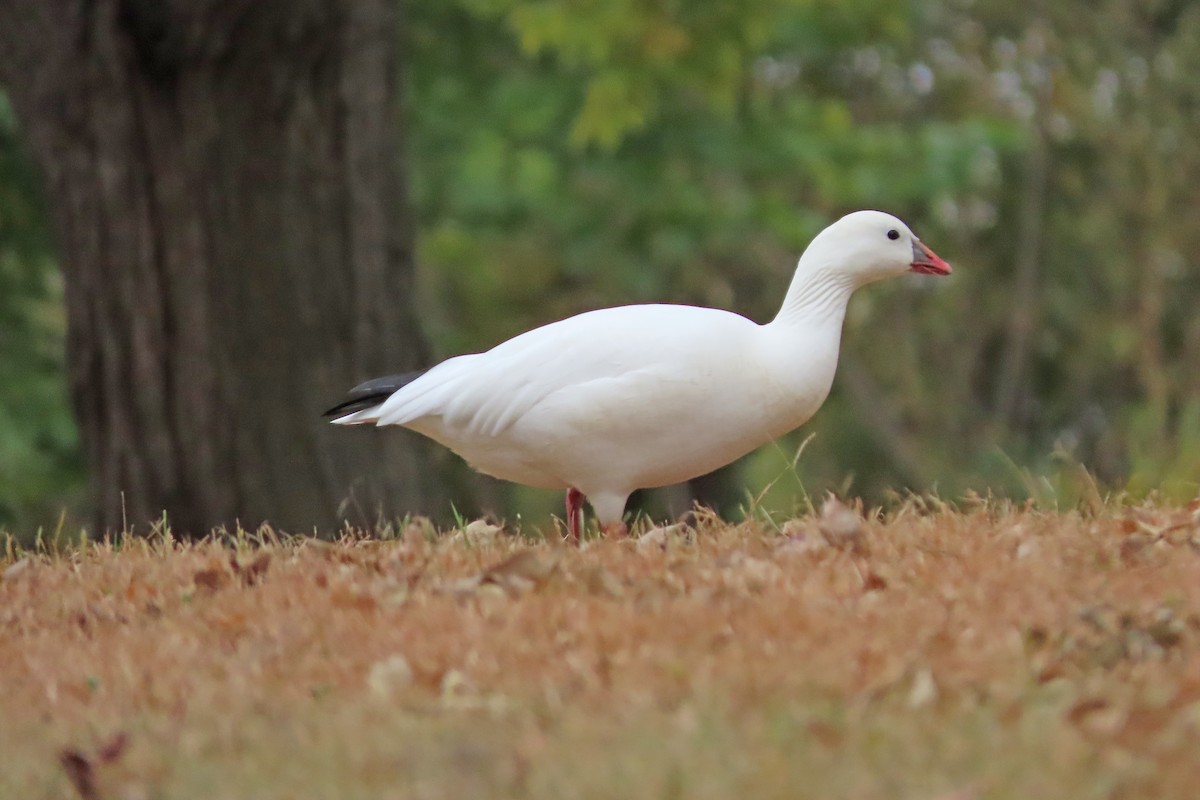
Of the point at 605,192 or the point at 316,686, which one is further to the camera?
the point at 605,192

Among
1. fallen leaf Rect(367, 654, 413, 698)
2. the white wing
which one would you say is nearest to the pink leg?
the white wing

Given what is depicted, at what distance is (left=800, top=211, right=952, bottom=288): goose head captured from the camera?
5852mm

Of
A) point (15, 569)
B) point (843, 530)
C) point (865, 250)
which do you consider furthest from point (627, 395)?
point (15, 569)

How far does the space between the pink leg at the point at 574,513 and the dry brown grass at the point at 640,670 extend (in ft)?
2.29

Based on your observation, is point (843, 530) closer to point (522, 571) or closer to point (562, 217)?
point (522, 571)

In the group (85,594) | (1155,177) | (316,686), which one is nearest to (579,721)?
(316,686)

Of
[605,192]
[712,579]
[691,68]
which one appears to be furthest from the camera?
[605,192]

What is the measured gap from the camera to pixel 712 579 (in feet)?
14.1

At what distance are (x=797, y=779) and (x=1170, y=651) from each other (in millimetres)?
1180

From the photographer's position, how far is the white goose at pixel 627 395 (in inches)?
209

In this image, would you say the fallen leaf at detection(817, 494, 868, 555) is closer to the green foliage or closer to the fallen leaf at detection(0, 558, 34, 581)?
the fallen leaf at detection(0, 558, 34, 581)

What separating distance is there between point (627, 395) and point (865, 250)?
1140 millimetres

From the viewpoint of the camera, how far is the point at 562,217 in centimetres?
1242

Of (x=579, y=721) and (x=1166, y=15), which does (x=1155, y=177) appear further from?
(x=579, y=721)
